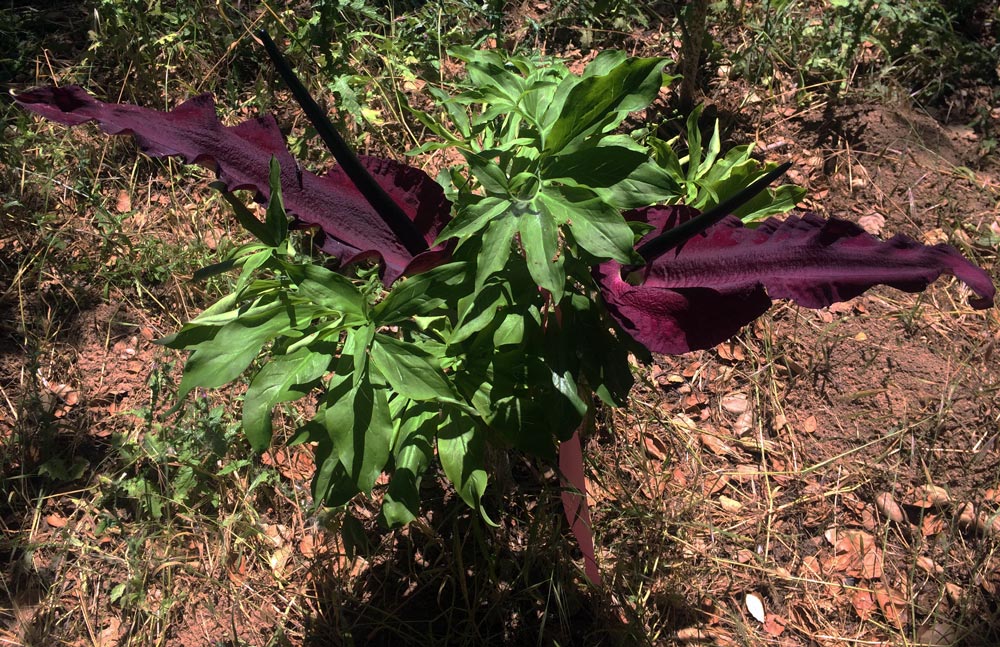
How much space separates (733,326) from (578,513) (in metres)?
0.67

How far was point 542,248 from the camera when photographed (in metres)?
1.23

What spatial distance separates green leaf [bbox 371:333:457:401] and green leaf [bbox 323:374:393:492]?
1.7 inches

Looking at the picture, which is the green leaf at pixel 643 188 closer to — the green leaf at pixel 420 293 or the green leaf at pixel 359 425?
the green leaf at pixel 420 293

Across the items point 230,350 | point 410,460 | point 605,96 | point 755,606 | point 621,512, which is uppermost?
point 605,96

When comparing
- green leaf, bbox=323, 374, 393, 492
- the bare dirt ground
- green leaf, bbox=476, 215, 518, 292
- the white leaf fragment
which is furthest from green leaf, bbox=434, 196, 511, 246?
the white leaf fragment

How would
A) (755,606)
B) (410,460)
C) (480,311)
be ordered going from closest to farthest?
(480,311) < (410,460) < (755,606)

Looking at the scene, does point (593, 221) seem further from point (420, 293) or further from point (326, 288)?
point (326, 288)

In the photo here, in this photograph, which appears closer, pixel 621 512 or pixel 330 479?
pixel 330 479

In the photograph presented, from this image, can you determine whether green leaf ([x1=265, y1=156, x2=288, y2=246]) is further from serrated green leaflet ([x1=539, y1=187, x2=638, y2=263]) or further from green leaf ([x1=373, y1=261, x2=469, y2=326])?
serrated green leaflet ([x1=539, y1=187, x2=638, y2=263])

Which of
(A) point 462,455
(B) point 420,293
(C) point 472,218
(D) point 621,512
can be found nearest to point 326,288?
(B) point 420,293

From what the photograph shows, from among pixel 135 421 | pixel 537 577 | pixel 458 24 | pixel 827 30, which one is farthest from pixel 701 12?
pixel 135 421

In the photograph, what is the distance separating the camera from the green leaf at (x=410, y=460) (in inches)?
57.0

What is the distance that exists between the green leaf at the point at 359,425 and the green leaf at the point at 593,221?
39 centimetres

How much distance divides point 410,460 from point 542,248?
18.3 inches
